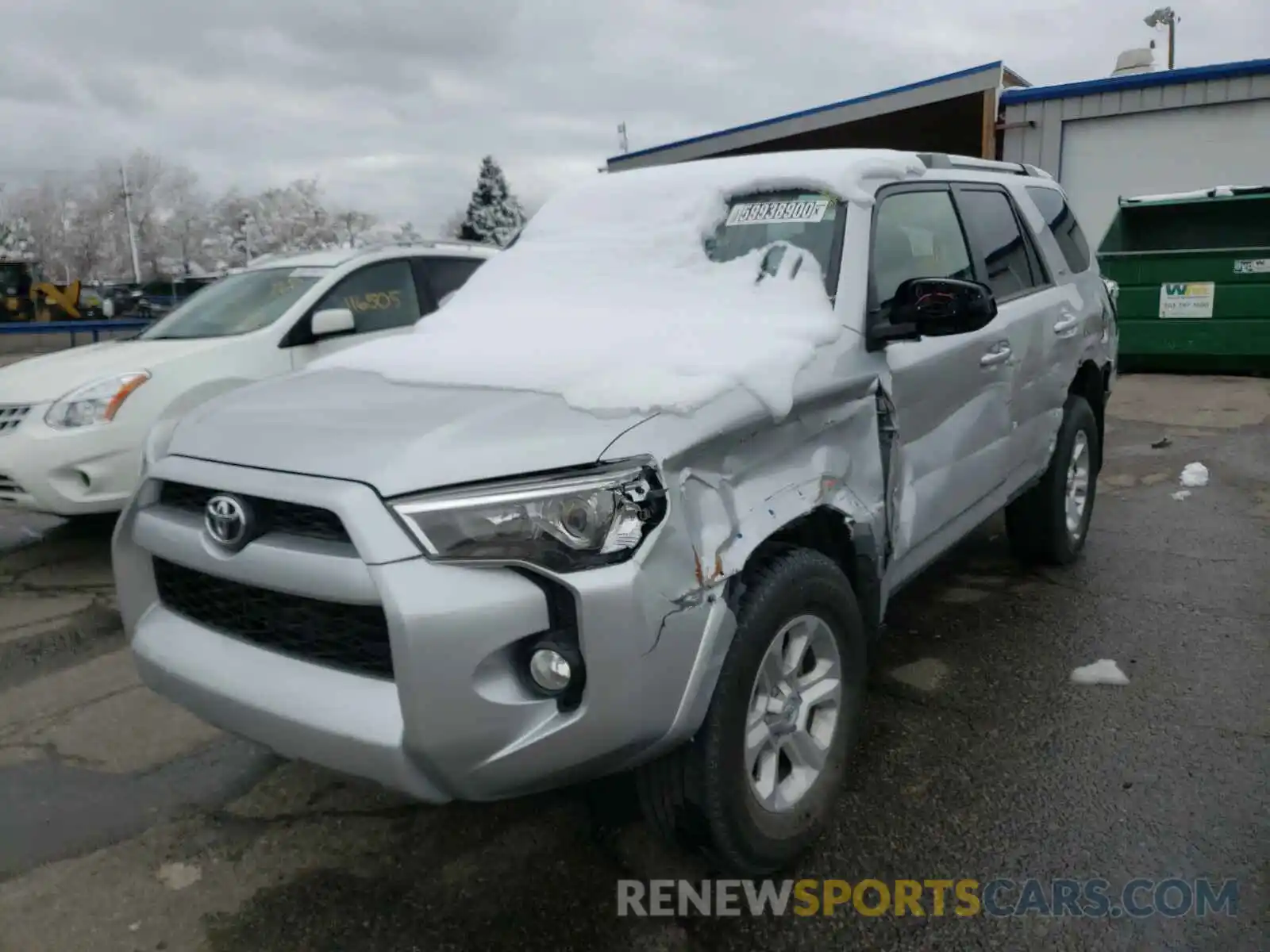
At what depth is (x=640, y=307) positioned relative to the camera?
298 centimetres

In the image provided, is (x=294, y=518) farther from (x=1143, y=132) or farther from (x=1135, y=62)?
(x=1135, y=62)

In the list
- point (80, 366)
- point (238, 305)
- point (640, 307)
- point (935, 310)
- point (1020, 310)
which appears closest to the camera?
point (935, 310)

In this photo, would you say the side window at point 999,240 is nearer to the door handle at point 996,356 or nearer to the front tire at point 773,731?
the door handle at point 996,356

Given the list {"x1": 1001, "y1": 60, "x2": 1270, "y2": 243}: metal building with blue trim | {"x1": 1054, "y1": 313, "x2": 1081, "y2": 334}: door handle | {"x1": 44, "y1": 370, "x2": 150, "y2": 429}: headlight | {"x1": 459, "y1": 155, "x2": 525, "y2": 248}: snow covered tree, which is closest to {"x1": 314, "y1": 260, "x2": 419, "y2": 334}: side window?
{"x1": 44, "y1": 370, "x2": 150, "y2": 429}: headlight

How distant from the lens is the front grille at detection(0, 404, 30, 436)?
4.91 meters

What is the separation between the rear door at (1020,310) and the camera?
12.4ft

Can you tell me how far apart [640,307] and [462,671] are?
1.48m

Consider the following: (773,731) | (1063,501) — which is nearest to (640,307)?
(773,731)

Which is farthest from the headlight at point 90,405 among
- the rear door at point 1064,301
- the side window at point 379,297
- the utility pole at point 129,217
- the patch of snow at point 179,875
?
the utility pole at point 129,217

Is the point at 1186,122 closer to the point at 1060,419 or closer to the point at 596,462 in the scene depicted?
the point at 1060,419

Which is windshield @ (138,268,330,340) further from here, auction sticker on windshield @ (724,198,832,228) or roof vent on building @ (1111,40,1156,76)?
roof vent on building @ (1111,40,1156,76)

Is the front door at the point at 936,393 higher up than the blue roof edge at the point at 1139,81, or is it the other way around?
the blue roof edge at the point at 1139,81

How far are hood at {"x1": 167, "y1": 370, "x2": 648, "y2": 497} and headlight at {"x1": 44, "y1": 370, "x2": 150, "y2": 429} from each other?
9.17 feet

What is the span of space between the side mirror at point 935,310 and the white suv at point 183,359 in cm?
283
